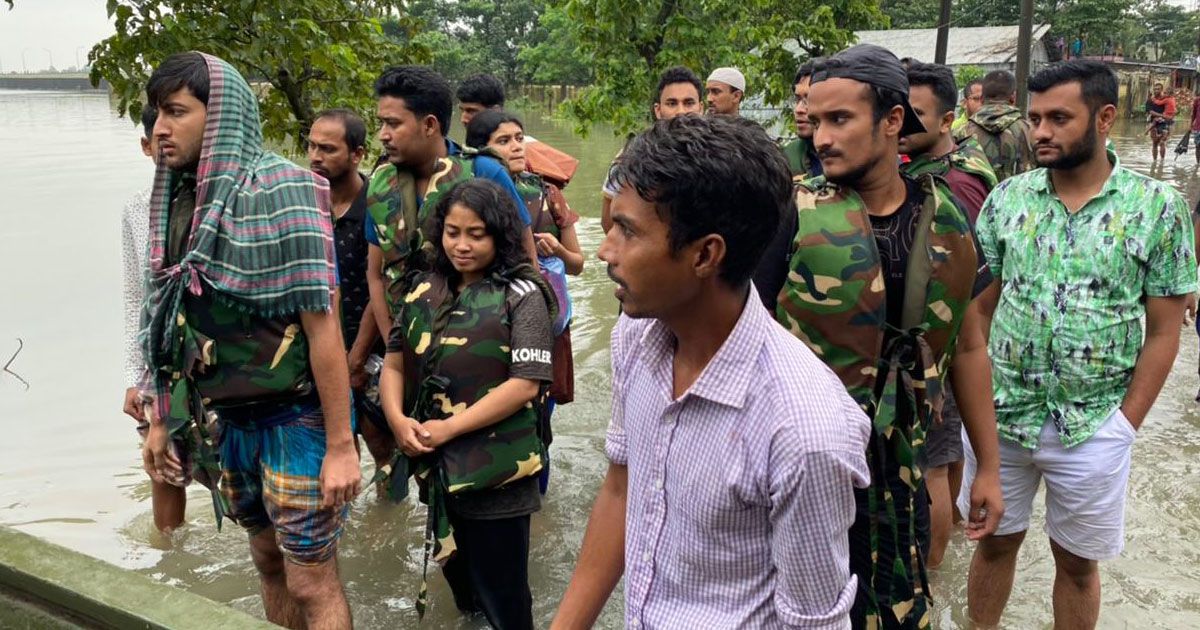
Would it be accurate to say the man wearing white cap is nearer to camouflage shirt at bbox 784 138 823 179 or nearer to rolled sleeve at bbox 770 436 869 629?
camouflage shirt at bbox 784 138 823 179

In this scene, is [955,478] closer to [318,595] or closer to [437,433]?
[437,433]

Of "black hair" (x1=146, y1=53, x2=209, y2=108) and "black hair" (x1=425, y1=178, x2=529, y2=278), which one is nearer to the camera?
"black hair" (x1=146, y1=53, x2=209, y2=108)

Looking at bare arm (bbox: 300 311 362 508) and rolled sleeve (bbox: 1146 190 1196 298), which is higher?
rolled sleeve (bbox: 1146 190 1196 298)

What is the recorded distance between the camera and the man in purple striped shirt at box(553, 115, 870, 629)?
1438 mm

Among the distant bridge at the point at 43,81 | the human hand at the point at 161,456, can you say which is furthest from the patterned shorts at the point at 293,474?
the distant bridge at the point at 43,81

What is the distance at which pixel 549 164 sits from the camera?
16.3 feet

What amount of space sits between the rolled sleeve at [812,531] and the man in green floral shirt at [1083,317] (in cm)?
177

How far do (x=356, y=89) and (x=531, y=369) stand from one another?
2733mm

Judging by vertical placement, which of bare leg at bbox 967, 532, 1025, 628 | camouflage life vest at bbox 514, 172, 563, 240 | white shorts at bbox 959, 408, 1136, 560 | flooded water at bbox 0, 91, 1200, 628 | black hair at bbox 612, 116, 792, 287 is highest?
black hair at bbox 612, 116, 792, 287

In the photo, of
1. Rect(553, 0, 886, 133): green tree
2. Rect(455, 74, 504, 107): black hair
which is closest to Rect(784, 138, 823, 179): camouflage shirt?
Rect(455, 74, 504, 107): black hair

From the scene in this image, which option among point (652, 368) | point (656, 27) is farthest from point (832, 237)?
point (656, 27)

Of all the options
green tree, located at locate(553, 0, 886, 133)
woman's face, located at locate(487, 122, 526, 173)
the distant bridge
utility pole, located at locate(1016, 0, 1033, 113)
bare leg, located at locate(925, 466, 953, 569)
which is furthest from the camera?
the distant bridge

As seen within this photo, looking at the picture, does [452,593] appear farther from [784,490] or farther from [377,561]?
[784,490]

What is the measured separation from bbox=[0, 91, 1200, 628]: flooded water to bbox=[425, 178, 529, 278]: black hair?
145 centimetres
